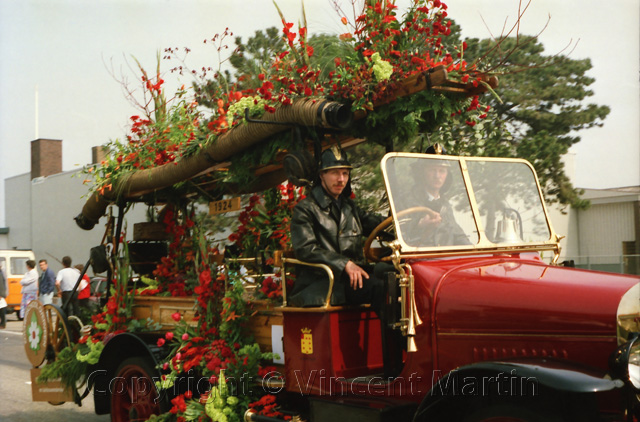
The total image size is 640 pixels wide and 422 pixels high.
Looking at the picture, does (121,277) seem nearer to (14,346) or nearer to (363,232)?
(363,232)

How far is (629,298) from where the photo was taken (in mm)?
3451

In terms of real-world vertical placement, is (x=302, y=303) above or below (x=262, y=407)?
above

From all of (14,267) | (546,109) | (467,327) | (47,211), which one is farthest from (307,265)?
(47,211)

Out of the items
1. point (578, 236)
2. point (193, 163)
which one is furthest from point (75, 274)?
point (578, 236)

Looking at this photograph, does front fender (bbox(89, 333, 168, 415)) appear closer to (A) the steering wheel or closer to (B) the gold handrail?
(B) the gold handrail

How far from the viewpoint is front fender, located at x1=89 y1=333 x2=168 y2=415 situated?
6.17 metres

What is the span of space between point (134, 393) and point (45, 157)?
34.2 meters

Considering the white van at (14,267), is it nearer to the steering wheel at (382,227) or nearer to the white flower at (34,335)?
the white flower at (34,335)

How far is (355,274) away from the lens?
4.51m

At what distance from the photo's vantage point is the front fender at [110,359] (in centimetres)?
617

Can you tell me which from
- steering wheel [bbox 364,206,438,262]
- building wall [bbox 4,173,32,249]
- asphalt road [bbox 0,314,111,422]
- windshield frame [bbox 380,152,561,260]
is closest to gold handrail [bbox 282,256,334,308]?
steering wheel [bbox 364,206,438,262]

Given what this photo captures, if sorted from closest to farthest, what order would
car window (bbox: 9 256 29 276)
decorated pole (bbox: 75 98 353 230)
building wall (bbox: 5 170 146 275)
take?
decorated pole (bbox: 75 98 353 230) → car window (bbox: 9 256 29 276) → building wall (bbox: 5 170 146 275)

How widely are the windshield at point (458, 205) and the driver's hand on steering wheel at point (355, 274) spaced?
43 centimetres

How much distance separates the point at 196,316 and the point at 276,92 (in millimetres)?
1965
